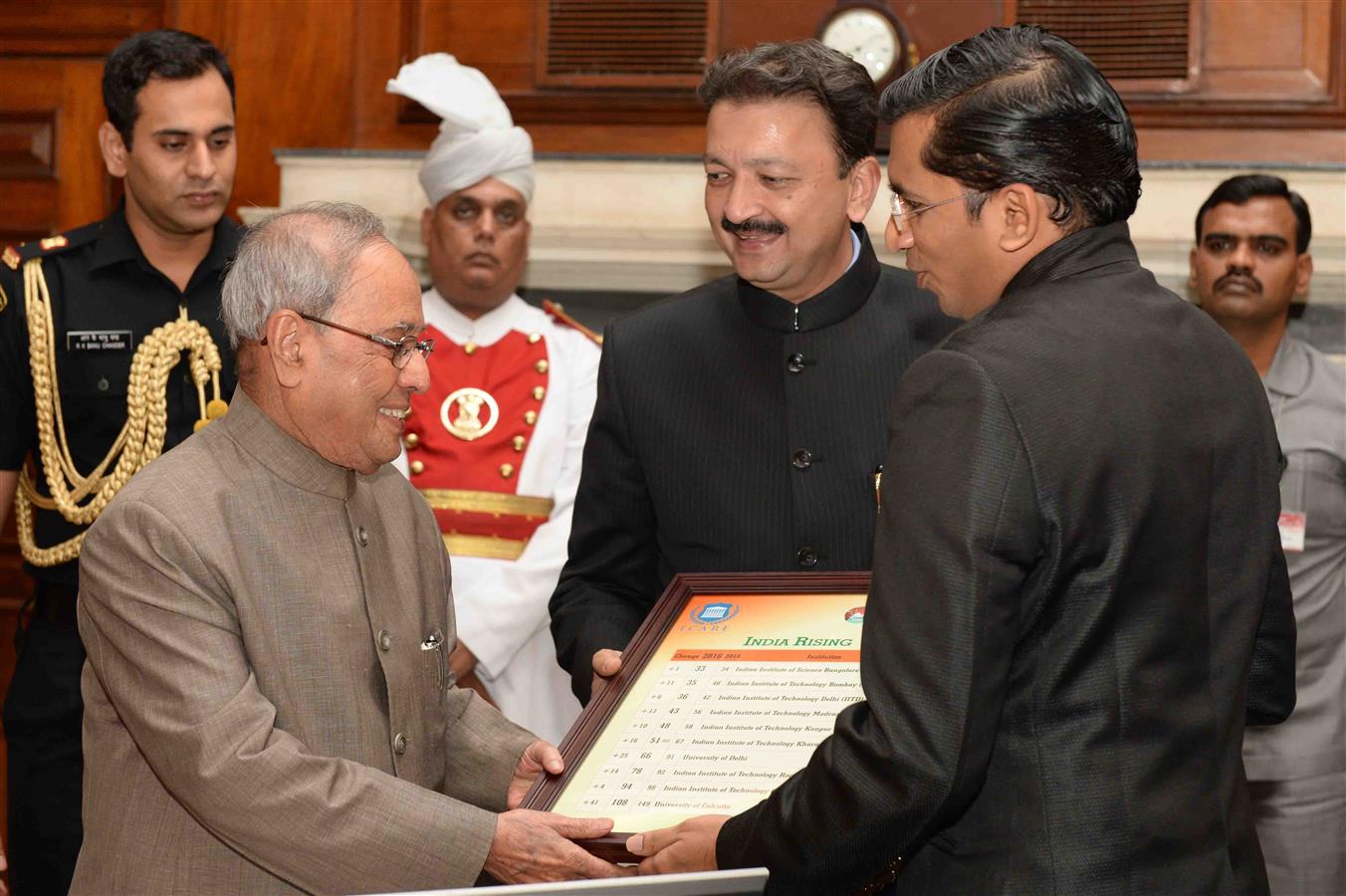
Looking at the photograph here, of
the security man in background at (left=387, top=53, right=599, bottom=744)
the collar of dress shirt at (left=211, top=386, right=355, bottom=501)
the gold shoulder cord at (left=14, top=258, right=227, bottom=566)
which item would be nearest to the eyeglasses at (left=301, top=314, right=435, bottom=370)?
the collar of dress shirt at (left=211, top=386, right=355, bottom=501)

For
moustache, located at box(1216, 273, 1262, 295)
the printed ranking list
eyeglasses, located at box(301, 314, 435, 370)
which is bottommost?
the printed ranking list

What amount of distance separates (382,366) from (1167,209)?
2.72 meters

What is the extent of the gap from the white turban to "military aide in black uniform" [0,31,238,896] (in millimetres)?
551

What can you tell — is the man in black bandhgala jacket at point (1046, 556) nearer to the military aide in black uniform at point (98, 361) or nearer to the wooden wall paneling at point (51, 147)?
the military aide in black uniform at point (98, 361)

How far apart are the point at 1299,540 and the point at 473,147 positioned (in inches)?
86.4

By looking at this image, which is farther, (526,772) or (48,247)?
(48,247)

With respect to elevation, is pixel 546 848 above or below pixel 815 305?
below

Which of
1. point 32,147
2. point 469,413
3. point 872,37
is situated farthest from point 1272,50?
point 32,147

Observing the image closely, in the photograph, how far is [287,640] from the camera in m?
1.94

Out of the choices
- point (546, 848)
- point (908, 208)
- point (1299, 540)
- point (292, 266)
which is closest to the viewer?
point (908, 208)

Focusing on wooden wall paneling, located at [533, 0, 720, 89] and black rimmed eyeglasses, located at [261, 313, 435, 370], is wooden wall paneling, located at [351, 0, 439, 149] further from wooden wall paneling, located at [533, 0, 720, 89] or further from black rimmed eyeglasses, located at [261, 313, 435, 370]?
black rimmed eyeglasses, located at [261, 313, 435, 370]

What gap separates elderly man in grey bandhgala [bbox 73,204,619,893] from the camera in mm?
1842

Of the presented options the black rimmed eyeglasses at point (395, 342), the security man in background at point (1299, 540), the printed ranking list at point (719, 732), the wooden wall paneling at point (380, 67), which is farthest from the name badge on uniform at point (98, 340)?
the security man in background at point (1299, 540)

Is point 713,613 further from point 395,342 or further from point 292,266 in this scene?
point 292,266
